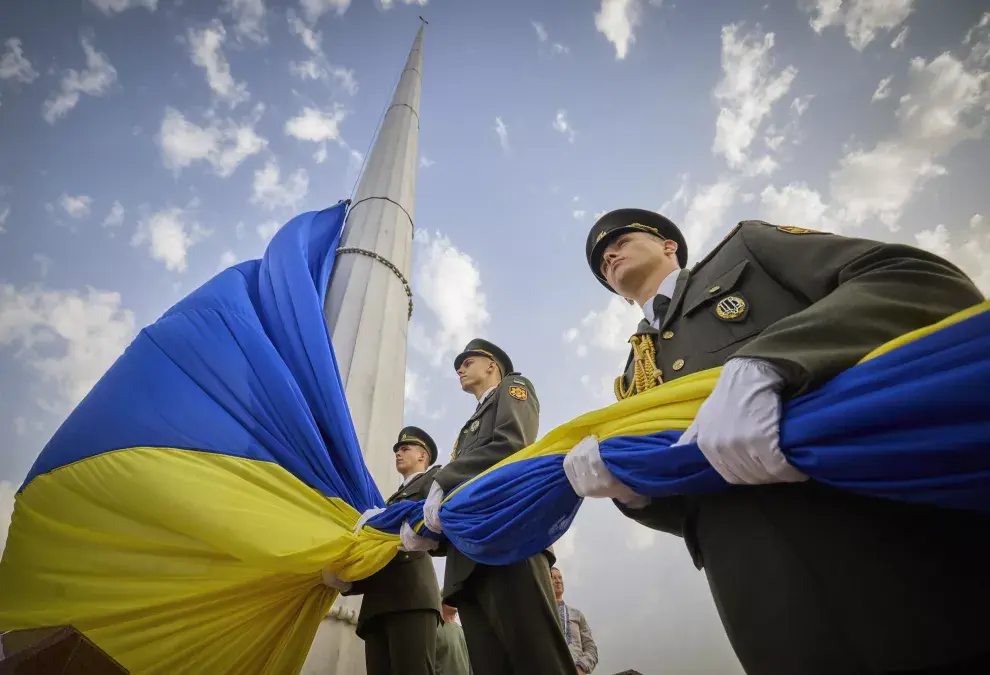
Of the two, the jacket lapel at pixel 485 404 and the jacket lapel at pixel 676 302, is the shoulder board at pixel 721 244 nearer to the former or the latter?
the jacket lapel at pixel 676 302

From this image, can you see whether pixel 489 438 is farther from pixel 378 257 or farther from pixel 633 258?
pixel 378 257

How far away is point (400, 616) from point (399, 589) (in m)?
0.12

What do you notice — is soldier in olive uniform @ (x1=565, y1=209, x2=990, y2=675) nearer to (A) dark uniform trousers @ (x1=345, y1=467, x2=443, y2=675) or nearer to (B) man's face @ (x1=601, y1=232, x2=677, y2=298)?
(B) man's face @ (x1=601, y1=232, x2=677, y2=298)

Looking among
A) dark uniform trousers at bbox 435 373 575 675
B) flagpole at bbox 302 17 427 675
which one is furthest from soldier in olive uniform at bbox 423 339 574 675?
flagpole at bbox 302 17 427 675

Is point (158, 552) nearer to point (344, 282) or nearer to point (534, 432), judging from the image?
point (534, 432)

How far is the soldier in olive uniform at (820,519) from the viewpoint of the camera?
0.72 m

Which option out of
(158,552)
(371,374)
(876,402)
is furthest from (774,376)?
(371,374)

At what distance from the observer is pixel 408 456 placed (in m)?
3.27

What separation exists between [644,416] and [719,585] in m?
0.38

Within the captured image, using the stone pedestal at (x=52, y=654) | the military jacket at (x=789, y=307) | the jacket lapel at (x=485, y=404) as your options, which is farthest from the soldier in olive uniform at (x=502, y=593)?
the stone pedestal at (x=52, y=654)

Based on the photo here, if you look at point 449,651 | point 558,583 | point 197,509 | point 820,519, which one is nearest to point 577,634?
point 558,583

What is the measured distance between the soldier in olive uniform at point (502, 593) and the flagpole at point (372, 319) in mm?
1329

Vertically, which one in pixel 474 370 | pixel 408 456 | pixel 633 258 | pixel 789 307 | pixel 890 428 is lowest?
pixel 890 428

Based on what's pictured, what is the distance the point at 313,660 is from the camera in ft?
8.84
